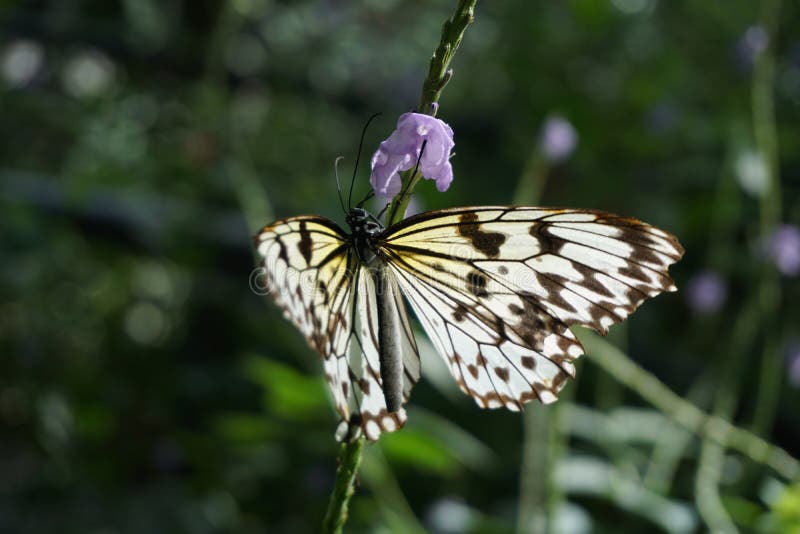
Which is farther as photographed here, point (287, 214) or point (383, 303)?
point (287, 214)

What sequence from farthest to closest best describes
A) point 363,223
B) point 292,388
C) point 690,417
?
point 292,388 < point 690,417 < point 363,223

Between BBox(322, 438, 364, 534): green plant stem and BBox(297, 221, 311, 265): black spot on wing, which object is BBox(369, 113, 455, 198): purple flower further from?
BBox(322, 438, 364, 534): green plant stem

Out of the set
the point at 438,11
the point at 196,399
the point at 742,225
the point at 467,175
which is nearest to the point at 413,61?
the point at 438,11

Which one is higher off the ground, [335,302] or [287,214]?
[287,214]

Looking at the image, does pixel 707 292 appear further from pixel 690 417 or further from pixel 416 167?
pixel 416 167

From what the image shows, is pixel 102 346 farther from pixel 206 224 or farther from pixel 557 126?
pixel 557 126

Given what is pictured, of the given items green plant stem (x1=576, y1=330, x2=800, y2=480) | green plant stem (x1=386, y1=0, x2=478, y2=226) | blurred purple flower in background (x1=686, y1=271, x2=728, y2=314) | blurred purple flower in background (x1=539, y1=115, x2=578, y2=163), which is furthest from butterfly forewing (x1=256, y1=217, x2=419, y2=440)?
blurred purple flower in background (x1=686, y1=271, x2=728, y2=314)

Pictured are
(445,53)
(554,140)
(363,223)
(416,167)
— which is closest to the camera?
(445,53)

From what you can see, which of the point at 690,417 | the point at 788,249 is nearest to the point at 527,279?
the point at 690,417
